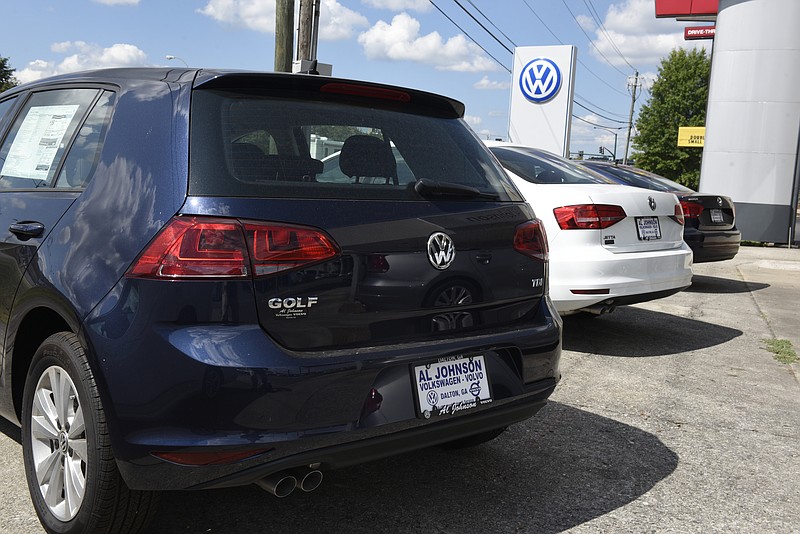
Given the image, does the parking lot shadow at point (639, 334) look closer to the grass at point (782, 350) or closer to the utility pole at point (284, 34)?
the grass at point (782, 350)

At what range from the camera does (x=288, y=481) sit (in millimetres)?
2617

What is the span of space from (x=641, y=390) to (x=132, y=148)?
3.83m

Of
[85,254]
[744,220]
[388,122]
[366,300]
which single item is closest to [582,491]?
[366,300]

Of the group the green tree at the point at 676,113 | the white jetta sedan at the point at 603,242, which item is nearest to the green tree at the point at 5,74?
the green tree at the point at 676,113

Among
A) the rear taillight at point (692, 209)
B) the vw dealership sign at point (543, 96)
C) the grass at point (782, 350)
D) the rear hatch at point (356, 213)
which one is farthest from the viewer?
the vw dealership sign at point (543, 96)

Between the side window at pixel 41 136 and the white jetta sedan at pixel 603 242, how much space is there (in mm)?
3707

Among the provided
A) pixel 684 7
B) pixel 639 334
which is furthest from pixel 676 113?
pixel 639 334

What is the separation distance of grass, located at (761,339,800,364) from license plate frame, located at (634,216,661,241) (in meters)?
1.46

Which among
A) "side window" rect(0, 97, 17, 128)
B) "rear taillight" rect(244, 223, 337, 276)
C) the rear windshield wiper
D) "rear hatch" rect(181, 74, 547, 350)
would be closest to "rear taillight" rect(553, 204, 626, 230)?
"rear hatch" rect(181, 74, 547, 350)

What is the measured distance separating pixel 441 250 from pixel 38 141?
185 centimetres

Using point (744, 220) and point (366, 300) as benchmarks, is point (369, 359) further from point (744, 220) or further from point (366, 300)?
point (744, 220)

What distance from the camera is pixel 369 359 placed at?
2623mm

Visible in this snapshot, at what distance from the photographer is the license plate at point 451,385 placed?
9.05 feet

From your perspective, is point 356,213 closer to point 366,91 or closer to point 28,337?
point 366,91
